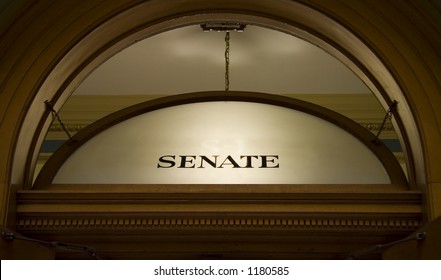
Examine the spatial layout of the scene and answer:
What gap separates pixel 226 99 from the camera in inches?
120

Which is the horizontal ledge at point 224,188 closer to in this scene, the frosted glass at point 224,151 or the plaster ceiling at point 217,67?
the frosted glass at point 224,151

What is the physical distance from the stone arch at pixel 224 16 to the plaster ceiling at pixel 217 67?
4.84ft

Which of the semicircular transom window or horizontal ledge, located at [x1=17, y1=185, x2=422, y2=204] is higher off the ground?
the semicircular transom window

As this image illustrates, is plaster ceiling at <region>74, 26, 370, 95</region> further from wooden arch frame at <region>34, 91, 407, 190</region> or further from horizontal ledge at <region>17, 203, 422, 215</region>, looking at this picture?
horizontal ledge at <region>17, 203, 422, 215</region>

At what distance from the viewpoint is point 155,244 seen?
8.66ft

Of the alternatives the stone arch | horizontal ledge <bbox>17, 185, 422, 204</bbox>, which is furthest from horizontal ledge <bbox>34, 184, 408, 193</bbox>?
the stone arch

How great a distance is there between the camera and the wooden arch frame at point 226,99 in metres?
2.71

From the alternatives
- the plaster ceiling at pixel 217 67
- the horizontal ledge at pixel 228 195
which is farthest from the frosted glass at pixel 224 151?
the plaster ceiling at pixel 217 67

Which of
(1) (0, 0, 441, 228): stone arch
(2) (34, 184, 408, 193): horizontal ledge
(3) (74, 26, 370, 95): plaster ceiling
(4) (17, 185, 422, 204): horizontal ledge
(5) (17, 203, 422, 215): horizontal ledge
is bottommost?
(5) (17, 203, 422, 215): horizontal ledge

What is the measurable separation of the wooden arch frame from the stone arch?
75 mm

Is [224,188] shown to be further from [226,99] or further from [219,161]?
[226,99]

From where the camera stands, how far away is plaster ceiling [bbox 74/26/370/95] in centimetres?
450

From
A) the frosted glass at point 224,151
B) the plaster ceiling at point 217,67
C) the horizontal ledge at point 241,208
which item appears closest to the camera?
the horizontal ledge at point 241,208

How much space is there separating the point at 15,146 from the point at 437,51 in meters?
1.54
